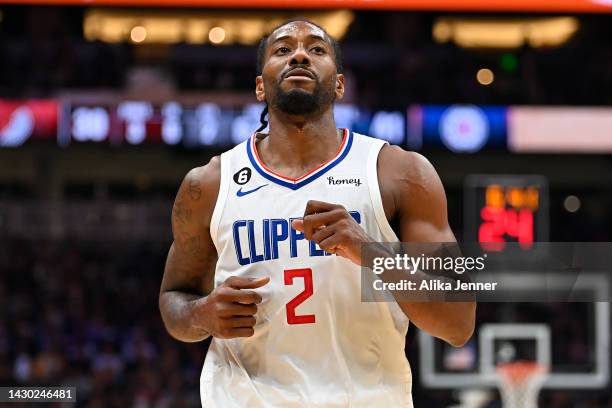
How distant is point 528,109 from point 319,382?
985cm

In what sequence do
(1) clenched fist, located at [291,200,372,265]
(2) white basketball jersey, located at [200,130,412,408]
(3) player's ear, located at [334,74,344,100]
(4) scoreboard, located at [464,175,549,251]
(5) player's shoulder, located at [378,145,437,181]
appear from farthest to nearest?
1. (4) scoreboard, located at [464,175,549,251]
2. (3) player's ear, located at [334,74,344,100]
3. (5) player's shoulder, located at [378,145,437,181]
4. (2) white basketball jersey, located at [200,130,412,408]
5. (1) clenched fist, located at [291,200,372,265]

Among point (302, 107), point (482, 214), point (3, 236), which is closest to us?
point (302, 107)

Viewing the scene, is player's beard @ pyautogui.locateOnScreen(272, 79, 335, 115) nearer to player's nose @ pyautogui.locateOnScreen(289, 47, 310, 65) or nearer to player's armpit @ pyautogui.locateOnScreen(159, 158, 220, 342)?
player's nose @ pyautogui.locateOnScreen(289, 47, 310, 65)

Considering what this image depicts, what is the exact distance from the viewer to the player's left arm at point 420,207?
2.69m

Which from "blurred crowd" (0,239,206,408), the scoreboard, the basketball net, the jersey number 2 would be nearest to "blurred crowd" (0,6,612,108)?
"blurred crowd" (0,239,206,408)

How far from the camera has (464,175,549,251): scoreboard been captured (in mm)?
8852

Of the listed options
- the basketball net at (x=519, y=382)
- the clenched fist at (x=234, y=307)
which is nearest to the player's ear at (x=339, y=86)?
the clenched fist at (x=234, y=307)

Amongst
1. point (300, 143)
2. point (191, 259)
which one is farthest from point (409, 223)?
point (191, 259)

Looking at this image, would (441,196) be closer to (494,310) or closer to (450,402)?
(450,402)

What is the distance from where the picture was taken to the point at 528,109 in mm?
12039

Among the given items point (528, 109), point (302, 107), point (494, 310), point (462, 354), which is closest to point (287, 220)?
point (302, 107)

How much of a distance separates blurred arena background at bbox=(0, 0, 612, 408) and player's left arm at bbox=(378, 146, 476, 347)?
610 centimetres

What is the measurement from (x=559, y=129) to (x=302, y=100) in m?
9.68

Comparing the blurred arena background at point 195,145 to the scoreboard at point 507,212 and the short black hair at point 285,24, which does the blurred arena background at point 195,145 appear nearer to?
the scoreboard at point 507,212
